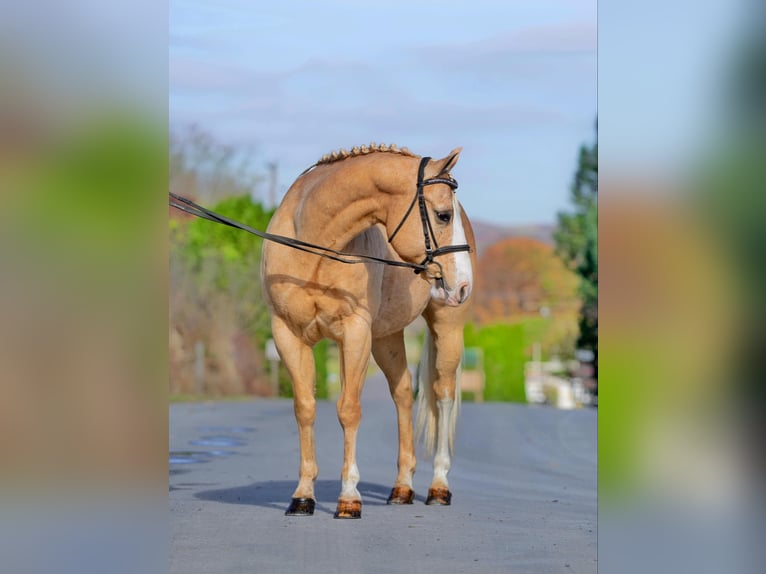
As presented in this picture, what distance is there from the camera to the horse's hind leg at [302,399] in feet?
25.9

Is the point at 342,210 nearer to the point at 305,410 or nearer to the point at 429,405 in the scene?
the point at 305,410

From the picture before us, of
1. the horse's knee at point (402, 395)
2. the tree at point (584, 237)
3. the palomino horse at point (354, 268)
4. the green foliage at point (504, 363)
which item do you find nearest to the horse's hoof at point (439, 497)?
the palomino horse at point (354, 268)

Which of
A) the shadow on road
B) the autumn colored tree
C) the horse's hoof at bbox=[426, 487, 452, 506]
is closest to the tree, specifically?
the autumn colored tree

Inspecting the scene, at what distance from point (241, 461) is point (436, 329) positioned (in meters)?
3.65

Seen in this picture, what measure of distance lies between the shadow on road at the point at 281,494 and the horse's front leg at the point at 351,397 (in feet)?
1.27

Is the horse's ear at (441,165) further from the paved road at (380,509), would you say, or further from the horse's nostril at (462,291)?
the paved road at (380,509)

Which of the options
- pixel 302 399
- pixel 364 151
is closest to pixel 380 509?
pixel 302 399

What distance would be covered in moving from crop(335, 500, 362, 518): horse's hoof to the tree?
19.0 meters

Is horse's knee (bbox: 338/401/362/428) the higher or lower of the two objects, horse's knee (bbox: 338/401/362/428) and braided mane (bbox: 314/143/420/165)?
the lower

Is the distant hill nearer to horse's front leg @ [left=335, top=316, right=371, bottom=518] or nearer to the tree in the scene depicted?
the tree

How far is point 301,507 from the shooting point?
785 cm

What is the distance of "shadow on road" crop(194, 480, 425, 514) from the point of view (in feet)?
28.2

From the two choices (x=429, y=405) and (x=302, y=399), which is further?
(x=429, y=405)

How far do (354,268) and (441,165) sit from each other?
928 mm
